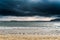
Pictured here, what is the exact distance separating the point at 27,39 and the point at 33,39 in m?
0.47

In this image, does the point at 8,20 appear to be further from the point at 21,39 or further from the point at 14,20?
the point at 21,39

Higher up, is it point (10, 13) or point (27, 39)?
point (10, 13)

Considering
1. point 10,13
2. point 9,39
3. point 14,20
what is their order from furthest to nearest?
point 14,20 → point 10,13 → point 9,39

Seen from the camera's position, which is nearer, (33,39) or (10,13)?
(33,39)

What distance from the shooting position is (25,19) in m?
39.3

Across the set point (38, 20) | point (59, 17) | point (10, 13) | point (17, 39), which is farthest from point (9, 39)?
point (38, 20)

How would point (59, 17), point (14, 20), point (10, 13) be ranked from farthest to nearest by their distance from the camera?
point (14, 20) < point (59, 17) < point (10, 13)

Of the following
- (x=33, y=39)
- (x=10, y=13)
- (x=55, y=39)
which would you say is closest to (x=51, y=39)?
(x=55, y=39)

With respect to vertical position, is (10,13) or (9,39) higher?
(10,13)

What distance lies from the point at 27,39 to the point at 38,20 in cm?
2553

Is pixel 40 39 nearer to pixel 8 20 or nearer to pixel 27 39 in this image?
pixel 27 39

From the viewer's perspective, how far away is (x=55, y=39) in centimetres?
1584

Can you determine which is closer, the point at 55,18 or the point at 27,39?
the point at 27,39

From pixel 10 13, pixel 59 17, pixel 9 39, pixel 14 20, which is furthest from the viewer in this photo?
pixel 14 20
